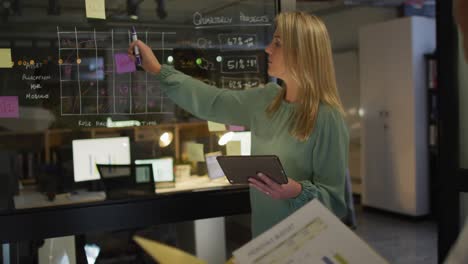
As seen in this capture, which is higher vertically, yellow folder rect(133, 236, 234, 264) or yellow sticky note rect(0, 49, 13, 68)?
yellow sticky note rect(0, 49, 13, 68)

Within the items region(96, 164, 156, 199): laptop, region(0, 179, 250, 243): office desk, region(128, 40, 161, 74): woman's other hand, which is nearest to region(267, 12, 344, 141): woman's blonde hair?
region(128, 40, 161, 74): woman's other hand

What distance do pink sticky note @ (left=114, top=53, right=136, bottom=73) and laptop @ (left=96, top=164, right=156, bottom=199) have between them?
826mm

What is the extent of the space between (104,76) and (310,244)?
1650mm

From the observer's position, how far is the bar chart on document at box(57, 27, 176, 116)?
2.25m

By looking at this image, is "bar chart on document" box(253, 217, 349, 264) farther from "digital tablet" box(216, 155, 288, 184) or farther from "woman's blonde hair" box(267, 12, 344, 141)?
"woman's blonde hair" box(267, 12, 344, 141)

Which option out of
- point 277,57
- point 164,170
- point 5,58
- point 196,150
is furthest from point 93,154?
point 277,57

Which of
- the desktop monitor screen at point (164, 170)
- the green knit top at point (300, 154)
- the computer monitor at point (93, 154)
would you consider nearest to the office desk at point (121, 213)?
the green knit top at point (300, 154)

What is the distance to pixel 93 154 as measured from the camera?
3195 mm

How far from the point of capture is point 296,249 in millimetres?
913

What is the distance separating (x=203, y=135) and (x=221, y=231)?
47.4 inches

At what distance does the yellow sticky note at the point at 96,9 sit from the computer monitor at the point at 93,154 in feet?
2.46

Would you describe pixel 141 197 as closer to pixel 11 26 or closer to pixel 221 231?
pixel 11 26

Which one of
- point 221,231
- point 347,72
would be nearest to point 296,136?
point 221,231

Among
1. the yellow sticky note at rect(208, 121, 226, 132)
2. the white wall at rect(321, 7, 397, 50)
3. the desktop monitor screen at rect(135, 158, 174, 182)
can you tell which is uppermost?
the white wall at rect(321, 7, 397, 50)
